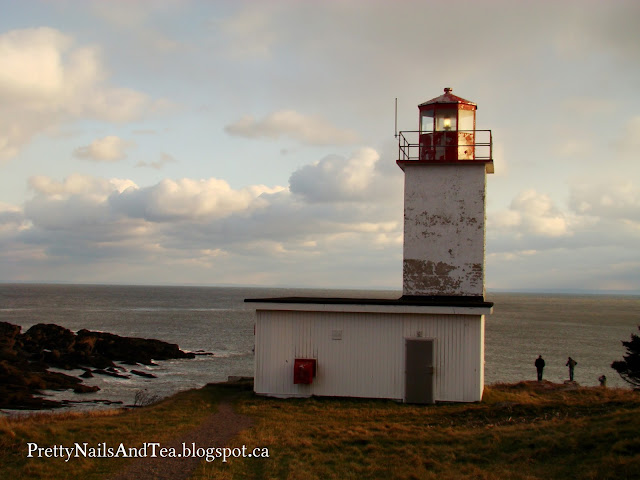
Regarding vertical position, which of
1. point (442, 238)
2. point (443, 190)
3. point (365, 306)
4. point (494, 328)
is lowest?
point (494, 328)

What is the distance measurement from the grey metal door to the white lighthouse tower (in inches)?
105

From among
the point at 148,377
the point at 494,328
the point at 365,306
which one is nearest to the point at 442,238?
the point at 365,306

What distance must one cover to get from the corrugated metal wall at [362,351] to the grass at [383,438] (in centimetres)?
50

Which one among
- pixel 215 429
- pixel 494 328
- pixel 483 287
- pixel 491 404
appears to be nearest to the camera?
pixel 215 429

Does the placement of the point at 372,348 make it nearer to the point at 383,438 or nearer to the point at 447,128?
the point at 383,438

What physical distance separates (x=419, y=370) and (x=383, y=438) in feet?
13.5

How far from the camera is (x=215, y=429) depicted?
481 inches

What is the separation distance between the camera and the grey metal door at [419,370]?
15180mm

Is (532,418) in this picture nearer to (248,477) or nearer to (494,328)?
(248,477)

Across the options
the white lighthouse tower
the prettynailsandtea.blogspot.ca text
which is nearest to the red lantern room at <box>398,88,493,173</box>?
the white lighthouse tower

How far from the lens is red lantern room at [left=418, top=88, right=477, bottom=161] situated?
59.8 feet

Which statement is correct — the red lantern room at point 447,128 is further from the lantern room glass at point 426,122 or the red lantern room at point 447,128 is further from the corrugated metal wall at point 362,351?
the corrugated metal wall at point 362,351

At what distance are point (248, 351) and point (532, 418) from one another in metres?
36.3

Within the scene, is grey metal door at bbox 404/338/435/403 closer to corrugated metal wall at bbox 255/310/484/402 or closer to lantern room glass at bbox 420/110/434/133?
corrugated metal wall at bbox 255/310/484/402
